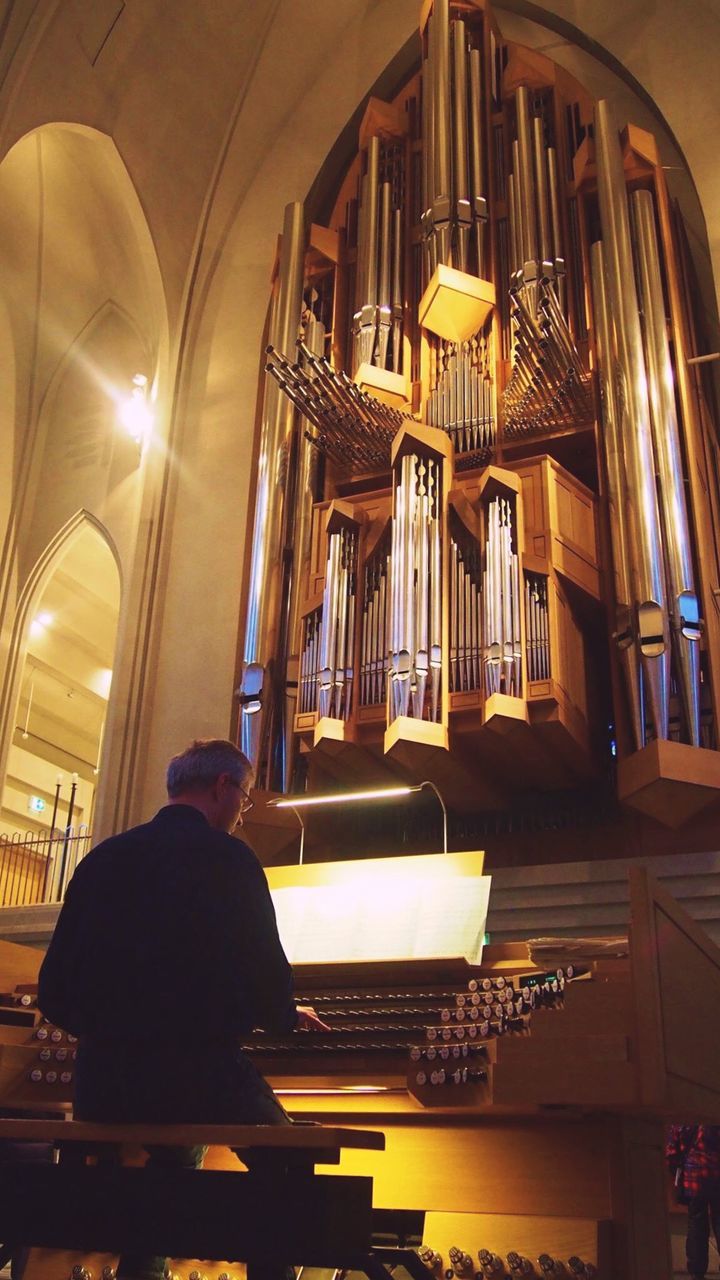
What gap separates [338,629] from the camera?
7.24 meters

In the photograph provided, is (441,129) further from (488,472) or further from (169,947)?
(169,947)

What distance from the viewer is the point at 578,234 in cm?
854

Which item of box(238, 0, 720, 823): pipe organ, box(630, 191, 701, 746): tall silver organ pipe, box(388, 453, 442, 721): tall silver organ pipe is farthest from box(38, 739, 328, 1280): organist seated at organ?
box(630, 191, 701, 746): tall silver organ pipe

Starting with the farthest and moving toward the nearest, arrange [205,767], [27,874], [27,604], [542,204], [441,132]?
1. [27,874]
2. [27,604]
3. [441,132]
4. [542,204]
5. [205,767]

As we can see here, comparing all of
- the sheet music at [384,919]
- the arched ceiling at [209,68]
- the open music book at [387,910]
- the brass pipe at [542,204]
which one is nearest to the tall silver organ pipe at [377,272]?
the brass pipe at [542,204]

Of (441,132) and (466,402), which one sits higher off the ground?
(441,132)

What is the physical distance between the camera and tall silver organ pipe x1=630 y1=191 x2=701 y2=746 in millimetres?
6570

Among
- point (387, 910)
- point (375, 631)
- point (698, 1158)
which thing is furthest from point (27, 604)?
point (698, 1158)

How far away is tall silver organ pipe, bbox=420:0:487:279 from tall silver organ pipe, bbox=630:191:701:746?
3.91 feet

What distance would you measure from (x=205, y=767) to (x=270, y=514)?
516cm

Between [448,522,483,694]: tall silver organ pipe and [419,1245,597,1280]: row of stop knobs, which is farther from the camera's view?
[448,522,483,694]: tall silver organ pipe

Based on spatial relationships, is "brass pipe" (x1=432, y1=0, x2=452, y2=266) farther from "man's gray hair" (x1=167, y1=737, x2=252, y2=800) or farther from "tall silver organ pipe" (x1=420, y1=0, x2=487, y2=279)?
"man's gray hair" (x1=167, y1=737, x2=252, y2=800)

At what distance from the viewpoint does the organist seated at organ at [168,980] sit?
2816mm

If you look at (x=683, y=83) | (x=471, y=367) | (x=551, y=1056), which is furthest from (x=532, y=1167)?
(x=683, y=83)
